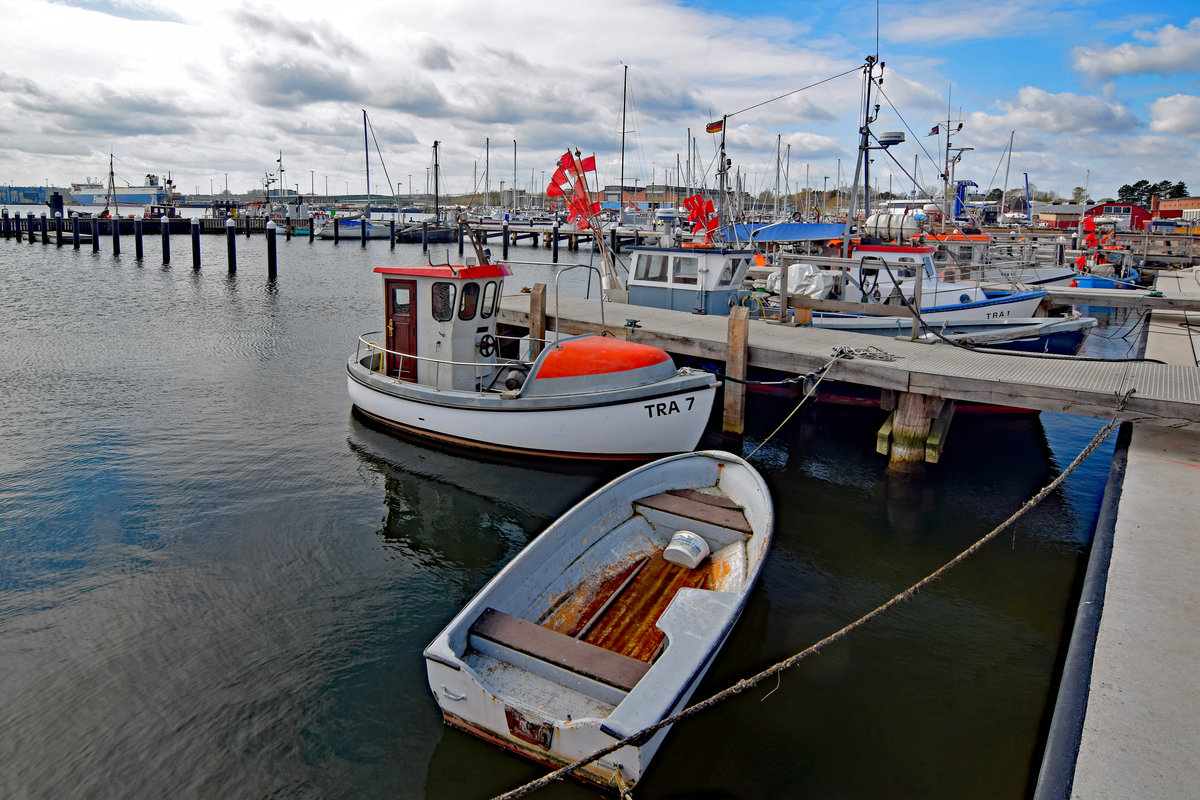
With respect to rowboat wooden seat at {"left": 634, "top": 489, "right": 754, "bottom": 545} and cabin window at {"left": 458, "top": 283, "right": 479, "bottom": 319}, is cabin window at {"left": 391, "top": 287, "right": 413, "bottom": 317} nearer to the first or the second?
cabin window at {"left": 458, "top": 283, "right": 479, "bottom": 319}

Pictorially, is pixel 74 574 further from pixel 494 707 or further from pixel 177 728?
pixel 494 707

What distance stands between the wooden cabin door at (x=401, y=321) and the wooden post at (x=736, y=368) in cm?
526

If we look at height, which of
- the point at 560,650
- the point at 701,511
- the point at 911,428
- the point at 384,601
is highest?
the point at 911,428

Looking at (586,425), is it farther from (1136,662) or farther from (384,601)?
(1136,662)

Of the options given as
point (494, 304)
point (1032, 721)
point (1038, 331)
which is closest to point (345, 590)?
point (494, 304)

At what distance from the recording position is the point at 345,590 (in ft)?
Result: 24.4

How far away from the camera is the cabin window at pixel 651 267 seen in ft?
52.0

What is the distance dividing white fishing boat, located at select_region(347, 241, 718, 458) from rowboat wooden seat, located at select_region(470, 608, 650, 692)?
4938 millimetres

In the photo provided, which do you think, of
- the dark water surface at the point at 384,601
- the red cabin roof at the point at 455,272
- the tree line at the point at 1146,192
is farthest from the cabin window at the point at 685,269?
the tree line at the point at 1146,192

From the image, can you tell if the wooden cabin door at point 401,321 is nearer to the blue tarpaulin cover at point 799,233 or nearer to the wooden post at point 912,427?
the wooden post at point 912,427

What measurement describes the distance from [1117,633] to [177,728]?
6.71 metres

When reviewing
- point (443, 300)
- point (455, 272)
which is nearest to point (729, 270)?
point (455, 272)

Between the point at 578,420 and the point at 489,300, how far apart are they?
2.89 m

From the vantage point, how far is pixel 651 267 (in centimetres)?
1608
